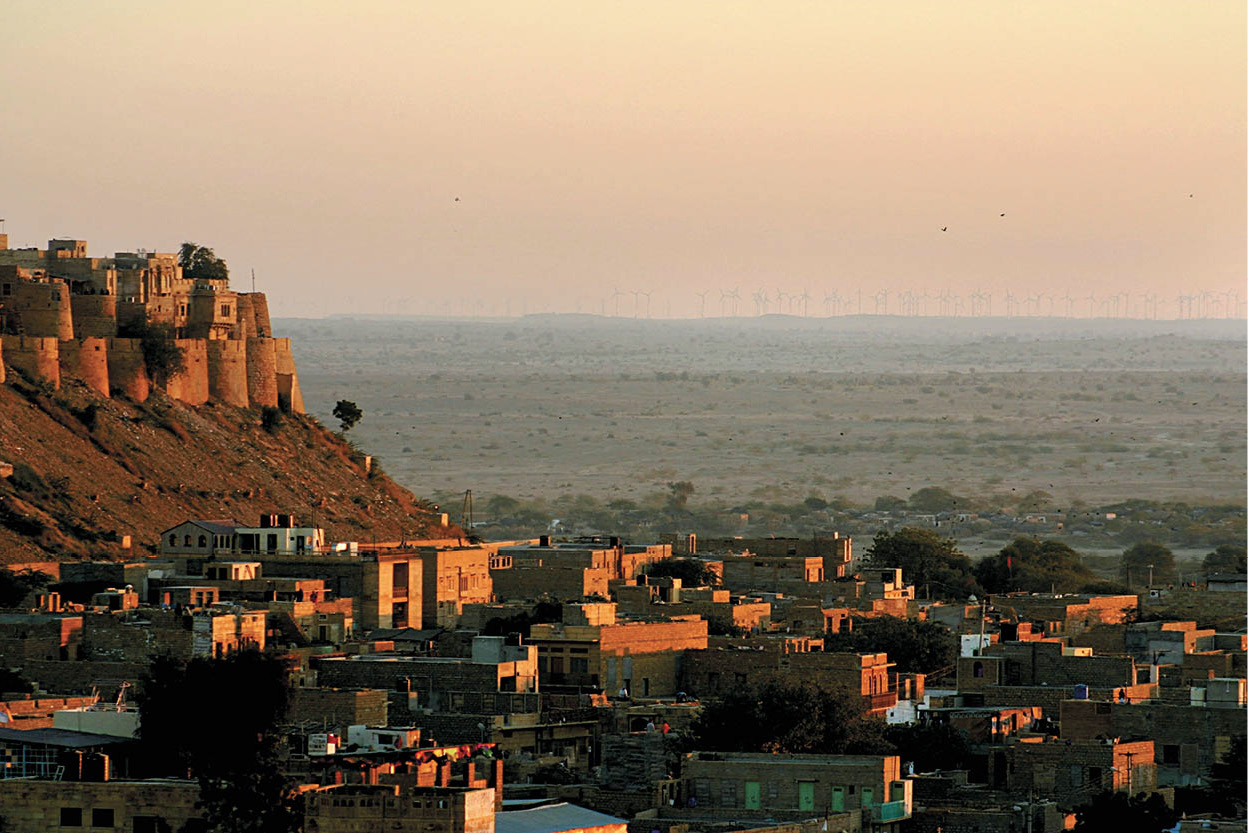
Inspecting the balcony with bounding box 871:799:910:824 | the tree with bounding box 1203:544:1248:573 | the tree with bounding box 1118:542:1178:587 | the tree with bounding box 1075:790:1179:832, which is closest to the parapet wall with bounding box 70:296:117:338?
the tree with bounding box 1118:542:1178:587

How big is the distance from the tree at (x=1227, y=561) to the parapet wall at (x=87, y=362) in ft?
84.0

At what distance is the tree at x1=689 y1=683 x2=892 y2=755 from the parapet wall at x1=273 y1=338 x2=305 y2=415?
140 feet

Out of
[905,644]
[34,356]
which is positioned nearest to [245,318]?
[34,356]

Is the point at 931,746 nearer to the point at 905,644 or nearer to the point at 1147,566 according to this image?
the point at 905,644

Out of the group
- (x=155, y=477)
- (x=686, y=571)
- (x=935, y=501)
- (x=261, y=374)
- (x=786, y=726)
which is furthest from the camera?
(x=935, y=501)

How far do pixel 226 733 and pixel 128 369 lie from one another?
40.5m

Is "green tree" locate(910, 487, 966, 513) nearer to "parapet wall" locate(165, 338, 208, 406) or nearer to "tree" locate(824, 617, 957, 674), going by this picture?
"parapet wall" locate(165, 338, 208, 406)

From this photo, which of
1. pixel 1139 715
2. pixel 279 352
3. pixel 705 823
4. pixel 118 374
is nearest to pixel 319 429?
pixel 279 352

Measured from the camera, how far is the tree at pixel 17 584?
50188 mm

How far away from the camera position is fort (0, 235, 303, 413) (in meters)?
71.6

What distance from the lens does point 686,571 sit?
197 feet

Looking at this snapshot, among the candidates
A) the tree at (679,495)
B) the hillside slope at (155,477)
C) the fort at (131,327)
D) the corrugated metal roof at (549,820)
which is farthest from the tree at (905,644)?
the tree at (679,495)

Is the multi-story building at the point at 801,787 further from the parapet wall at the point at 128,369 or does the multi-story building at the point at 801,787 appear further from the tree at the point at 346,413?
the tree at the point at 346,413

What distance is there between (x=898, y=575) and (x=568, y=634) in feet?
63.6
